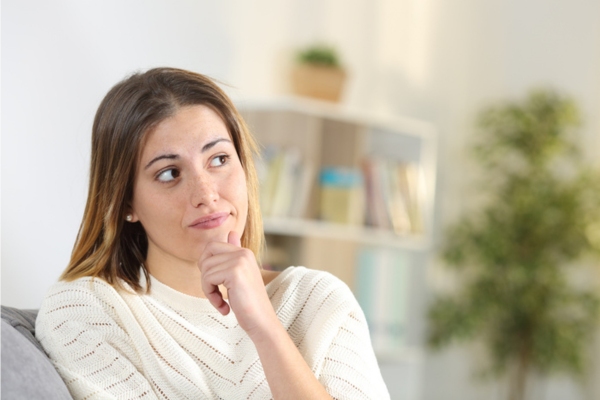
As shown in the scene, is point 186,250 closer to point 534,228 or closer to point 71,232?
point 71,232

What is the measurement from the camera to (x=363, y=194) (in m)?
4.18

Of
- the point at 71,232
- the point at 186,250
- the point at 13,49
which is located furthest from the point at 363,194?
the point at 186,250

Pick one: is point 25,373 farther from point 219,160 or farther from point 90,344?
point 219,160

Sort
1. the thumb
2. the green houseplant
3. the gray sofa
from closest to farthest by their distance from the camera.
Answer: the gray sofa < the thumb < the green houseplant

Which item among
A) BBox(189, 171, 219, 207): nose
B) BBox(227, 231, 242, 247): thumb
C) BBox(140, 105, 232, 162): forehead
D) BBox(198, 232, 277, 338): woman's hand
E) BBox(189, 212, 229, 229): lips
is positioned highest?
BBox(140, 105, 232, 162): forehead

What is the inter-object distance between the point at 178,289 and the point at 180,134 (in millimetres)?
298

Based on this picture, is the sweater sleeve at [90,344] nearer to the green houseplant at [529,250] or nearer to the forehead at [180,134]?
the forehead at [180,134]

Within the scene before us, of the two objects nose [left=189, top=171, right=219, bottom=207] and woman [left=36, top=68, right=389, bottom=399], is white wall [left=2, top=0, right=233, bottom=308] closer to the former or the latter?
woman [left=36, top=68, right=389, bottom=399]

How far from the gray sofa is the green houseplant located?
3661 mm

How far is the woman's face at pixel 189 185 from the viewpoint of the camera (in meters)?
1.48

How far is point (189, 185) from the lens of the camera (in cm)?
148

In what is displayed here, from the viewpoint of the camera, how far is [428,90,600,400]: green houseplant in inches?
186

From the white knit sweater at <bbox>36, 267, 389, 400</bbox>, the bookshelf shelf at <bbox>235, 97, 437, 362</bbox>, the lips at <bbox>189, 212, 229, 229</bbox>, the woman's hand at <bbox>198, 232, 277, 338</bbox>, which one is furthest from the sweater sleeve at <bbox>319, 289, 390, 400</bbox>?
the bookshelf shelf at <bbox>235, 97, 437, 362</bbox>

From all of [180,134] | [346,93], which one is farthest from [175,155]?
[346,93]
